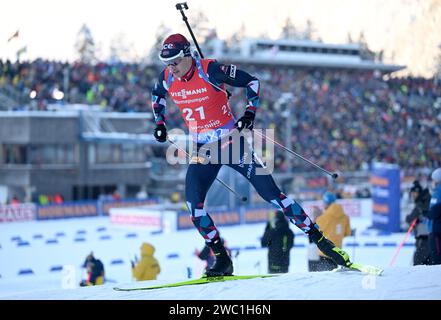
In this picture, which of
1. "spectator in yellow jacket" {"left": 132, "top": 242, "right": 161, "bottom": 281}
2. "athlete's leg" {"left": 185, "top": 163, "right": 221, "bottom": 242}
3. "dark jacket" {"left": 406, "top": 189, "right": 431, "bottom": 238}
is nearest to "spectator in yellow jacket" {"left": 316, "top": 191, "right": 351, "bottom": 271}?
"dark jacket" {"left": 406, "top": 189, "right": 431, "bottom": 238}

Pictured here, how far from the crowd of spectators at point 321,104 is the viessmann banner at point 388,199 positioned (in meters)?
9.76

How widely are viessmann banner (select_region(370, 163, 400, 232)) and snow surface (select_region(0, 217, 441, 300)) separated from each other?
16.3 inches

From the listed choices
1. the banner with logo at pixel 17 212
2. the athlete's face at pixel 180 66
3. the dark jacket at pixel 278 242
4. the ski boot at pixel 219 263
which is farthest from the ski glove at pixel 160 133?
the banner with logo at pixel 17 212

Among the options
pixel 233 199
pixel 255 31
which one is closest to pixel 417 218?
pixel 233 199

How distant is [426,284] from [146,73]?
3831 cm

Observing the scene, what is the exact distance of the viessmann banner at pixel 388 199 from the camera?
2531 cm

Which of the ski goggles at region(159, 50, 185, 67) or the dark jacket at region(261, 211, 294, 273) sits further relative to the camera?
the dark jacket at region(261, 211, 294, 273)

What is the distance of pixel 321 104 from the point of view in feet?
162

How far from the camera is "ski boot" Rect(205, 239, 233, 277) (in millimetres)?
7789

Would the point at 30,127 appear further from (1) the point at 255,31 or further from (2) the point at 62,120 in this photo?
(1) the point at 255,31

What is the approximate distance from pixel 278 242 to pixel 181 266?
24.2ft

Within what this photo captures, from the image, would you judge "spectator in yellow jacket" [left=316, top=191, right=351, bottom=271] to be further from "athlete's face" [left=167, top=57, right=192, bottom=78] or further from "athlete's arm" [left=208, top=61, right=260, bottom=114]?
"athlete's face" [left=167, top=57, right=192, bottom=78]

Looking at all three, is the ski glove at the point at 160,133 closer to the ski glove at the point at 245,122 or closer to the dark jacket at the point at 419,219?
the ski glove at the point at 245,122

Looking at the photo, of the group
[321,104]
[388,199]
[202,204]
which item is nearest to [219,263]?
[202,204]
